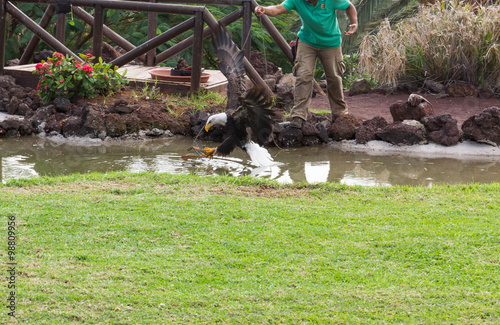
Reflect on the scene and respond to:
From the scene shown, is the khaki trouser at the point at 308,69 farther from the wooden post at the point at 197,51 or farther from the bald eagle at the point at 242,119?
the wooden post at the point at 197,51

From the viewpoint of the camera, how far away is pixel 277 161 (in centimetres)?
748

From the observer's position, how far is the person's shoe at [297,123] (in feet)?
27.3

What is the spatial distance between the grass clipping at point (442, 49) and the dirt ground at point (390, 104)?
1.45ft

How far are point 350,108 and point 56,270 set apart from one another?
24.2ft

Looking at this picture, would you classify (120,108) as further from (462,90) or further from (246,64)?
(462,90)

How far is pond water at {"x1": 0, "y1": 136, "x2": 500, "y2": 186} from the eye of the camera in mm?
6746

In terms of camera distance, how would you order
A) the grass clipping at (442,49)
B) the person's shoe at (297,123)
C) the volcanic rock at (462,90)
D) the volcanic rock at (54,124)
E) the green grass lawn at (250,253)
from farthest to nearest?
the volcanic rock at (462,90) < the grass clipping at (442,49) < the volcanic rock at (54,124) < the person's shoe at (297,123) < the green grass lawn at (250,253)

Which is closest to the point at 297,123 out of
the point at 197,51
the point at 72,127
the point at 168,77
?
the point at 197,51

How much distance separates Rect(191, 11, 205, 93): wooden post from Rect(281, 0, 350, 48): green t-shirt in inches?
77.3

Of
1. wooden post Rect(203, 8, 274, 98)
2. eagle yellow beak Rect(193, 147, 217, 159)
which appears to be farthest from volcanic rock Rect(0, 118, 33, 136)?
wooden post Rect(203, 8, 274, 98)

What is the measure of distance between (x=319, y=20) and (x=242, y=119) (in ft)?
6.00

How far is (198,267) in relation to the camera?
386 cm

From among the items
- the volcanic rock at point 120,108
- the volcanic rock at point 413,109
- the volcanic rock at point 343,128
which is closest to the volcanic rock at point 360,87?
the volcanic rock at point 413,109

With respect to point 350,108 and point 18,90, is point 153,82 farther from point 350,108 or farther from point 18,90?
point 350,108
